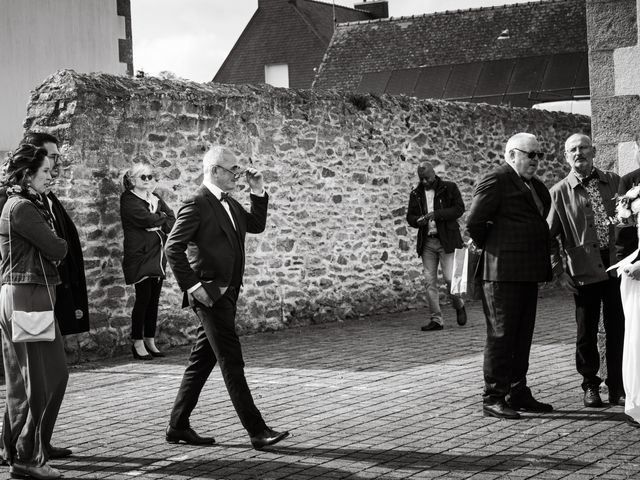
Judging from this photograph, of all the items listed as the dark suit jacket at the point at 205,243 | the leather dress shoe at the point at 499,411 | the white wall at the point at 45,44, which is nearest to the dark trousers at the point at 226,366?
the dark suit jacket at the point at 205,243

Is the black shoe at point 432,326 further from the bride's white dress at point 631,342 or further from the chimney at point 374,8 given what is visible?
the chimney at point 374,8

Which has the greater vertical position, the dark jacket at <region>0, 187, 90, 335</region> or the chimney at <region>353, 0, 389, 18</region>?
the chimney at <region>353, 0, 389, 18</region>

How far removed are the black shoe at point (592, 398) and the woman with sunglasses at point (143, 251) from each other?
4652mm

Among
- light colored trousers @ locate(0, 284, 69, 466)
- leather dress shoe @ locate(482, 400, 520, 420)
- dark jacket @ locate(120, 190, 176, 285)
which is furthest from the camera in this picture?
dark jacket @ locate(120, 190, 176, 285)

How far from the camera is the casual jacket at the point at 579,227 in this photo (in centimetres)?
760

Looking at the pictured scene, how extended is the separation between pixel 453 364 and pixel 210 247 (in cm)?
372

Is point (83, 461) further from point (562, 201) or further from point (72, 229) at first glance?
point (562, 201)

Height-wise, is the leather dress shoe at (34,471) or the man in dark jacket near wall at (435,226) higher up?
the man in dark jacket near wall at (435,226)

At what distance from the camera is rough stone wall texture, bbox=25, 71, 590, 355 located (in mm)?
10891

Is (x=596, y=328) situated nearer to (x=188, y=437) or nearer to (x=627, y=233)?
(x=627, y=233)

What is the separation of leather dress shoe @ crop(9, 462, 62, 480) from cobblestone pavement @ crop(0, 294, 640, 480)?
106mm

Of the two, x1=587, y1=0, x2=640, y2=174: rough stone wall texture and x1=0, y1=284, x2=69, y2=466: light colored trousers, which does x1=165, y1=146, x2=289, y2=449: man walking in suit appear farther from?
x1=587, y1=0, x2=640, y2=174: rough stone wall texture

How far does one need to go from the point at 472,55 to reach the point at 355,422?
28.7 meters

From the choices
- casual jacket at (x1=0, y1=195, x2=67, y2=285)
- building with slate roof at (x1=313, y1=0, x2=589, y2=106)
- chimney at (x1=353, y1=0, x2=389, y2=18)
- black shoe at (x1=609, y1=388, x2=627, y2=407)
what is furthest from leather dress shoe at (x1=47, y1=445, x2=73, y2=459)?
chimney at (x1=353, y1=0, x2=389, y2=18)
